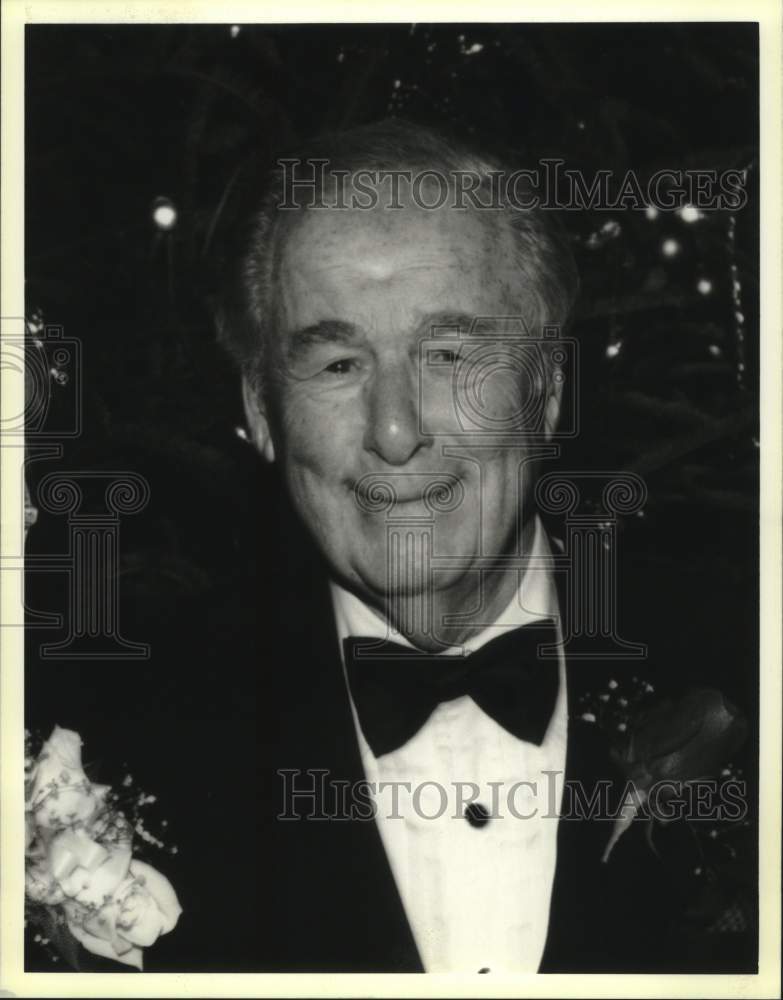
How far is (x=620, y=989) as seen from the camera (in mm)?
1867

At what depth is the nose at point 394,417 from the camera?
5.87 feet

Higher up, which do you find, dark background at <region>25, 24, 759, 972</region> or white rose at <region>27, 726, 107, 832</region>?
dark background at <region>25, 24, 759, 972</region>

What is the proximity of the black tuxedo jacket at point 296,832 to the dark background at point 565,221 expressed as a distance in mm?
88

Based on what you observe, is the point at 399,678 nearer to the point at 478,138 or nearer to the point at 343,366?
the point at 343,366

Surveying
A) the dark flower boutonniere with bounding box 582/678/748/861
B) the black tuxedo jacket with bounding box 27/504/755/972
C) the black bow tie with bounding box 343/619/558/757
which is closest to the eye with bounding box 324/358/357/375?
the black tuxedo jacket with bounding box 27/504/755/972

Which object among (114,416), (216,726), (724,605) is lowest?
(216,726)

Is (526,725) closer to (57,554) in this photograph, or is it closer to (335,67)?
(57,554)

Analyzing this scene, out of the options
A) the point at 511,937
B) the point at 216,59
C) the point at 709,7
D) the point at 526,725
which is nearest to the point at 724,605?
the point at 526,725

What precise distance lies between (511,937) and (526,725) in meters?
0.36

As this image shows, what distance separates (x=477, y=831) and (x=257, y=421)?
80 cm

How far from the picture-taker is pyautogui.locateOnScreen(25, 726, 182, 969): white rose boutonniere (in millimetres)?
1891

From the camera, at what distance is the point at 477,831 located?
1860mm

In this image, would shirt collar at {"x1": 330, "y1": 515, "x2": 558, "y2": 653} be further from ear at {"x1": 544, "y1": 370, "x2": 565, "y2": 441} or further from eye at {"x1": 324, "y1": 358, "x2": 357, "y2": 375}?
eye at {"x1": 324, "y1": 358, "x2": 357, "y2": 375}

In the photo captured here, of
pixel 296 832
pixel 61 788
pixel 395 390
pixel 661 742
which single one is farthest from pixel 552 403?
pixel 61 788
